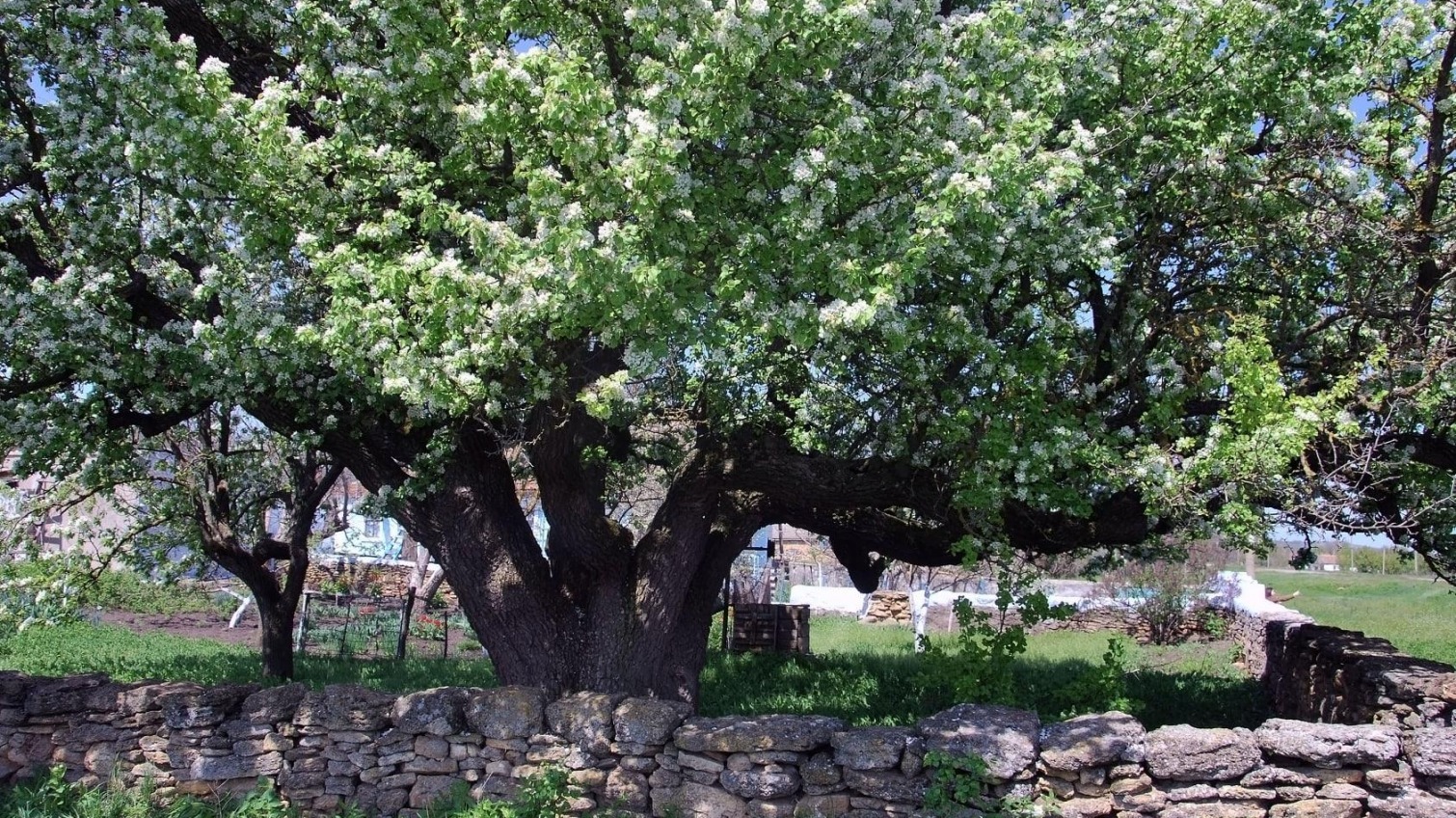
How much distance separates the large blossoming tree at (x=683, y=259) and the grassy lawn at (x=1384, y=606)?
22.9 feet

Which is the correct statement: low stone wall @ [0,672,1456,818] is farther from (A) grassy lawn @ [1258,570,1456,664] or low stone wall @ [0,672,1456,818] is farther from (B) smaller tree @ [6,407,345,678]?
(A) grassy lawn @ [1258,570,1456,664]

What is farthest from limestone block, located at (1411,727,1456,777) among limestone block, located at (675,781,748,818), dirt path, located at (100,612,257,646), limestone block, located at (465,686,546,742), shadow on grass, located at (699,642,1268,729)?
dirt path, located at (100,612,257,646)

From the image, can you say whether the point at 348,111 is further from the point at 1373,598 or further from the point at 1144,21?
the point at 1373,598

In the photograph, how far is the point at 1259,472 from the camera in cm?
582

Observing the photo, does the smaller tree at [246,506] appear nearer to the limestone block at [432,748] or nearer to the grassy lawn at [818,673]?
the grassy lawn at [818,673]

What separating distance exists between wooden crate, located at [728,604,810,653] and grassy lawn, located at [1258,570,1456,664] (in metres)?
8.21

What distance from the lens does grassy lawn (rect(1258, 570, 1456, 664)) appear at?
55.5 ft

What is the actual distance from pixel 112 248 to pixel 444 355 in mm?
2893

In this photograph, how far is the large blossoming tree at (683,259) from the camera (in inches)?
206

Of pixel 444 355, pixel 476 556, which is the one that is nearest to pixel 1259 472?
pixel 444 355

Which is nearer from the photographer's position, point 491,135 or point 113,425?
point 491,135

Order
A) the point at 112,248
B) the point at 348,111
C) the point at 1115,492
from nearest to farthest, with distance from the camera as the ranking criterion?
the point at 348,111, the point at 112,248, the point at 1115,492

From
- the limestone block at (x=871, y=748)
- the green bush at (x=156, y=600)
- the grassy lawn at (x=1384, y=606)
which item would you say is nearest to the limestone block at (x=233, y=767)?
the limestone block at (x=871, y=748)

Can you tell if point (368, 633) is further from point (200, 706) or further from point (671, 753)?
point (671, 753)
